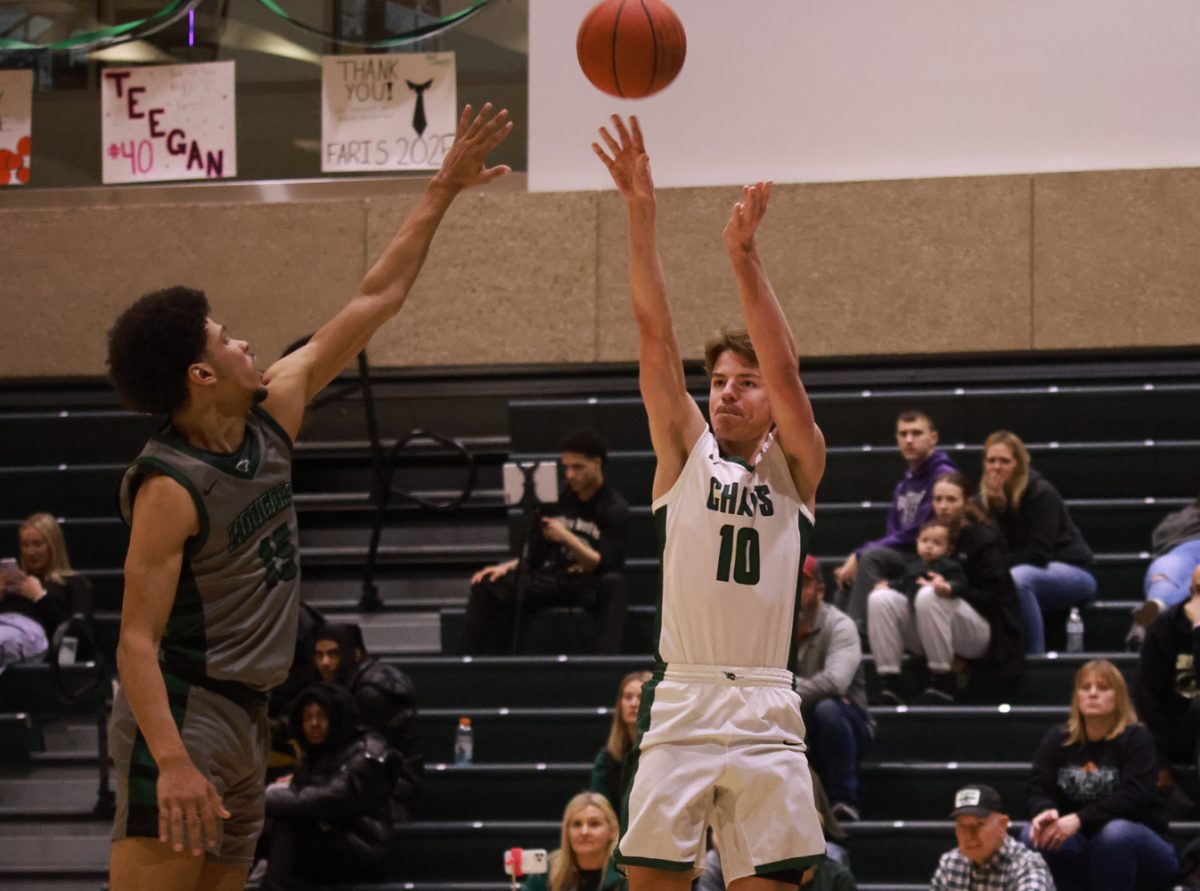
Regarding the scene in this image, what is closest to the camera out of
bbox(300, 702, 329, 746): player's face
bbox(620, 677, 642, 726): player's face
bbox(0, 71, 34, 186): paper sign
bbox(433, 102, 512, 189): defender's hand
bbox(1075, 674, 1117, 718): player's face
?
bbox(433, 102, 512, 189): defender's hand

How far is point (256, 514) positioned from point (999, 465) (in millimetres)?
5324

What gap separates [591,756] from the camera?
26.9 feet

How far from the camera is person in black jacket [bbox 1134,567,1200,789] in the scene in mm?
7277

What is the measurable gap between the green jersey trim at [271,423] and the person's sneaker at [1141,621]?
4599 millimetres

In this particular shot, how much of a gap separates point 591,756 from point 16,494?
4286 millimetres

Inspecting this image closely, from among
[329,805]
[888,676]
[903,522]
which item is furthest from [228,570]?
[903,522]

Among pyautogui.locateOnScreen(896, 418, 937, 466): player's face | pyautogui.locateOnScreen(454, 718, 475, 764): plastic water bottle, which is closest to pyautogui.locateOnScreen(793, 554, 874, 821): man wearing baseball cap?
pyautogui.locateOnScreen(896, 418, 937, 466): player's face

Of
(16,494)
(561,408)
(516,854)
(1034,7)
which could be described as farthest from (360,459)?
(1034,7)

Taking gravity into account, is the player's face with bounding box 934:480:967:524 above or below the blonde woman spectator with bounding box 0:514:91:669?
above

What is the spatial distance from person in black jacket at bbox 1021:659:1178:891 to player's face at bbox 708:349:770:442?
3.32 m

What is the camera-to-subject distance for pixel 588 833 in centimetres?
671

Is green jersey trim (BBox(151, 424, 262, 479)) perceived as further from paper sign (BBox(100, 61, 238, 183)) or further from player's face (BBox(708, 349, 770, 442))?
paper sign (BBox(100, 61, 238, 183))

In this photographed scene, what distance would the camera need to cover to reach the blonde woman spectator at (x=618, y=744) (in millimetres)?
7203

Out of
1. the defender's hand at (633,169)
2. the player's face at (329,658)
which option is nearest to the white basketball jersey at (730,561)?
the defender's hand at (633,169)
